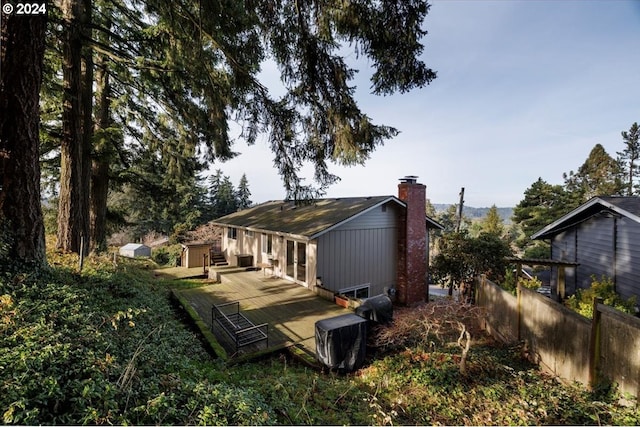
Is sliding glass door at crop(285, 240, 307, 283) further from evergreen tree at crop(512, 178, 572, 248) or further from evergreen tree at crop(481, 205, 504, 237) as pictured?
evergreen tree at crop(481, 205, 504, 237)

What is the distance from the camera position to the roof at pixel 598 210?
7.76 m

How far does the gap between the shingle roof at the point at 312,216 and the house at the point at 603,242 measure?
252 inches

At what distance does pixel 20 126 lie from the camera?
4.75 meters

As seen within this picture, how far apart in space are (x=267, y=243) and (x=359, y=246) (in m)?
4.90

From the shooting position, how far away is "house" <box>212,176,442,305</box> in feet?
37.8

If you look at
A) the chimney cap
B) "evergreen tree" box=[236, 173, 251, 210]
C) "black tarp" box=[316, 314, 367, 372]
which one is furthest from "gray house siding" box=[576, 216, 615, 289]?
"evergreen tree" box=[236, 173, 251, 210]

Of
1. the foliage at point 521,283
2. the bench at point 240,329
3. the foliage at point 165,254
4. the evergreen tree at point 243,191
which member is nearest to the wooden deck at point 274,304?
the bench at point 240,329

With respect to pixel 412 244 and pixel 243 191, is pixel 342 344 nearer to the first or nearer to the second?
pixel 412 244

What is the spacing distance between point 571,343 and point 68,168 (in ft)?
40.9

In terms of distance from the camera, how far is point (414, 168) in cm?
1305

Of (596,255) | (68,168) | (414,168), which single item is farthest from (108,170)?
(596,255)

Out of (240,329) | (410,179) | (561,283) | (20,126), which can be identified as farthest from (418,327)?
(20,126)

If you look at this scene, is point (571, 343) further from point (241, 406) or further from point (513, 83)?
point (513, 83)

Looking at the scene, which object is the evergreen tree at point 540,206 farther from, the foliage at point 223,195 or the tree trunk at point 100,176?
the foliage at point 223,195
